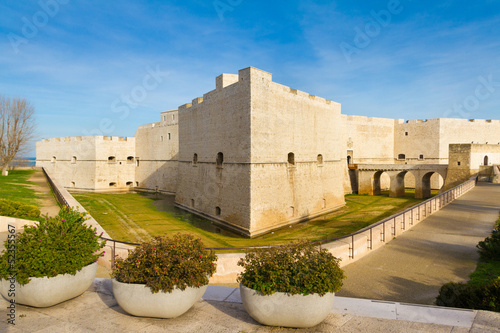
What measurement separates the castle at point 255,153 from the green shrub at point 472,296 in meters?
11.9

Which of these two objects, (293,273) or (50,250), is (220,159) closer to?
(50,250)

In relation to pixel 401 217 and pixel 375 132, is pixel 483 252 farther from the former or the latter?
pixel 375 132

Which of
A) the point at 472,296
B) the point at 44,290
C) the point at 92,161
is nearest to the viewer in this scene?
the point at 44,290

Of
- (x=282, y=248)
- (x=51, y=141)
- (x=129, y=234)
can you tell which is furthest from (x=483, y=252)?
(x=51, y=141)

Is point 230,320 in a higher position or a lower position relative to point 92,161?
lower

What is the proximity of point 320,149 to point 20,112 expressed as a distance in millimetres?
31239

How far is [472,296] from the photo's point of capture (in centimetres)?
476

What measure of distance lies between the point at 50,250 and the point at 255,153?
1314cm

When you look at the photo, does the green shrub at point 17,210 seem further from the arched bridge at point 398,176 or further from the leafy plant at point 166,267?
the arched bridge at point 398,176

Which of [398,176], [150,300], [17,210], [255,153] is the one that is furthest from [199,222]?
[398,176]

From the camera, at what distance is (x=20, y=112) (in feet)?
101

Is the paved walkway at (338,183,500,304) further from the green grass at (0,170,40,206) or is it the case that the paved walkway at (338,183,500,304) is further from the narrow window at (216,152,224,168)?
the green grass at (0,170,40,206)

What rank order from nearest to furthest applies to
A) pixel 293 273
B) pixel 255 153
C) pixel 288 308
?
pixel 288 308 → pixel 293 273 → pixel 255 153

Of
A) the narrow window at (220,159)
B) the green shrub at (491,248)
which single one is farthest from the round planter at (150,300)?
the narrow window at (220,159)
